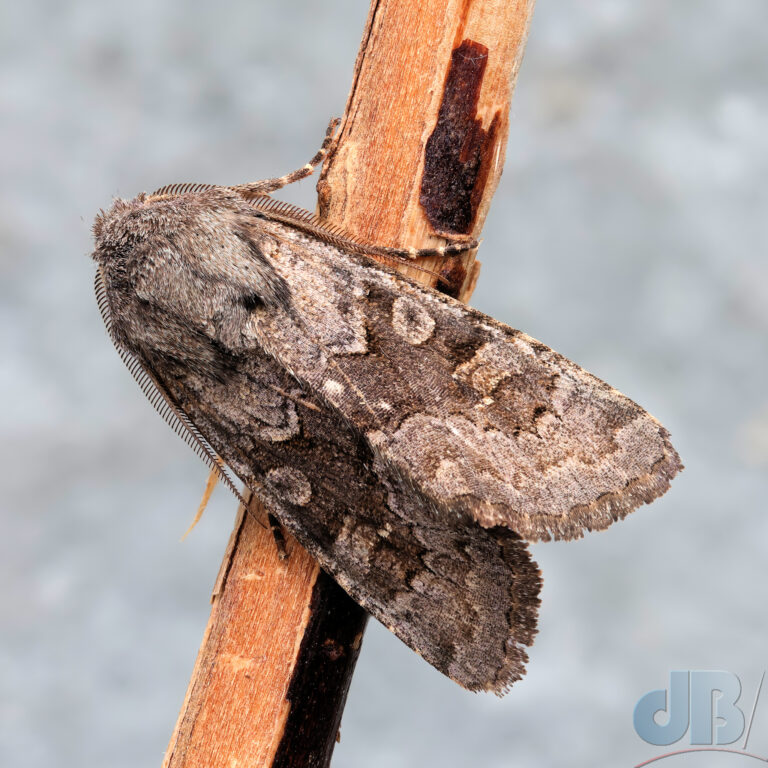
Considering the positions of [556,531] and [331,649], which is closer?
[556,531]

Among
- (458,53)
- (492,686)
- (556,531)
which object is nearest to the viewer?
(556,531)

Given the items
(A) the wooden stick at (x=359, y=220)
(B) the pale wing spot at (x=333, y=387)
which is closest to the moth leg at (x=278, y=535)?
(A) the wooden stick at (x=359, y=220)

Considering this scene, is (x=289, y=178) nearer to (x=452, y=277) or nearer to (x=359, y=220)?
(x=359, y=220)

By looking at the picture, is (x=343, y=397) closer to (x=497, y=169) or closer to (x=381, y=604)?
(x=381, y=604)

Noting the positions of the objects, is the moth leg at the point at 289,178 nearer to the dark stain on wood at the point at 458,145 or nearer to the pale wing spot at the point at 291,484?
the dark stain on wood at the point at 458,145

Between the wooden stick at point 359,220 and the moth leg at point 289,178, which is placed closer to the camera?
the wooden stick at point 359,220

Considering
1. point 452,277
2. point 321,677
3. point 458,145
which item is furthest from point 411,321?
point 321,677

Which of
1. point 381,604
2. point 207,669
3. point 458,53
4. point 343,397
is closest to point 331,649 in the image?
point 381,604
